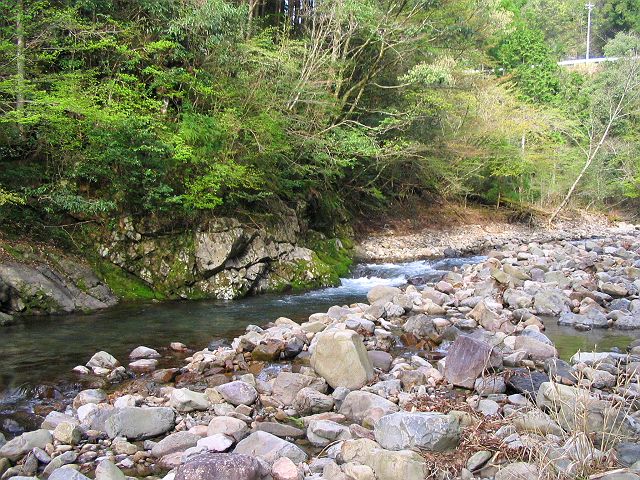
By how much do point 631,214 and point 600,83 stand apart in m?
8.87

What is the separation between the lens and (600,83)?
37.0 m

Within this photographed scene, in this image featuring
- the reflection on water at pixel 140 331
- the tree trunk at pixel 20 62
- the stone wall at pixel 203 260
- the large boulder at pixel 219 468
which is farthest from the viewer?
the stone wall at pixel 203 260

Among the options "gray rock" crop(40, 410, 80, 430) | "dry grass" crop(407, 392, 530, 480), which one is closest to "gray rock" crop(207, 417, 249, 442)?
"gray rock" crop(40, 410, 80, 430)

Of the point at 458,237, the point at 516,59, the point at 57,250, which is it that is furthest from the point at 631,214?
the point at 57,250

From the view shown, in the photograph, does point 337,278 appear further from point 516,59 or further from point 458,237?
point 516,59

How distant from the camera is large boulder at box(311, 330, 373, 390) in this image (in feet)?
20.1

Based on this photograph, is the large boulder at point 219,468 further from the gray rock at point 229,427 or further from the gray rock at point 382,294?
the gray rock at point 382,294

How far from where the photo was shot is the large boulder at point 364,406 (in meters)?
5.29

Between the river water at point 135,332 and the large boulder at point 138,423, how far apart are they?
1.50 meters

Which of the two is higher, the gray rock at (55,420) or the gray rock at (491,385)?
the gray rock at (491,385)

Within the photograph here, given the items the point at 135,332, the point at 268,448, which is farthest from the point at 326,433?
the point at 135,332

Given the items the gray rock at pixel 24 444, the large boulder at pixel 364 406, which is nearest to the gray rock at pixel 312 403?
the large boulder at pixel 364 406

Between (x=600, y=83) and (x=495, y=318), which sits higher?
(x=600, y=83)

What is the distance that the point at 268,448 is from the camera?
14.8 feet
